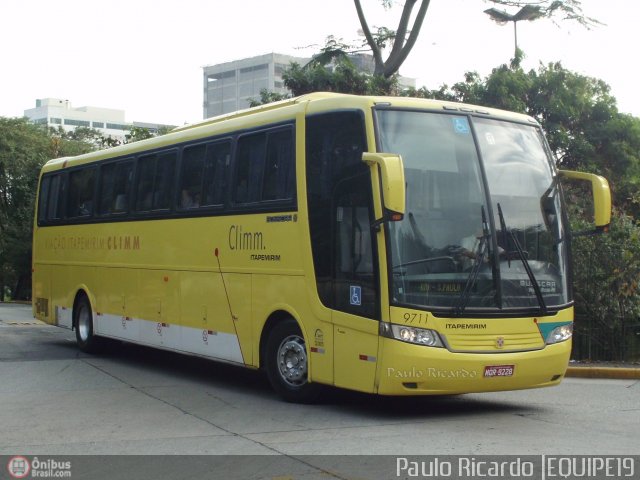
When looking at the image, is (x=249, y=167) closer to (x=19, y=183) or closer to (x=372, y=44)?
(x=372, y=44)

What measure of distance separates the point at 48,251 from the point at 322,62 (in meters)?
11.8

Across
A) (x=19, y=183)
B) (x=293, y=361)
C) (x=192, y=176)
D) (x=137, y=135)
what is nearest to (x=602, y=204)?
(x=293, y=361)

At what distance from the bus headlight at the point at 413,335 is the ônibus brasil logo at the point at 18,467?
3683 millimetres

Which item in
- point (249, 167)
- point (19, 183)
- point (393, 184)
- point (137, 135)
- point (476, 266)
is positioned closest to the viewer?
point (393, 184)

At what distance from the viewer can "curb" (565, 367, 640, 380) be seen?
13.9 m

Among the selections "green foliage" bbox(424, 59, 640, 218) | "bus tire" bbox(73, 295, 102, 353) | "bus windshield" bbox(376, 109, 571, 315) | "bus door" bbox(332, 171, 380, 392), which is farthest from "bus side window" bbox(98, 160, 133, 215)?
"green foliage" bbox(424, 59, 640, 218)

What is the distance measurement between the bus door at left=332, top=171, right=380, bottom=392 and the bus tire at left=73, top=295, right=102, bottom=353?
768 centimetres

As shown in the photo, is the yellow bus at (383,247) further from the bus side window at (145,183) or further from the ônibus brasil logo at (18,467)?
the ônibus brasil logo at (18,467)

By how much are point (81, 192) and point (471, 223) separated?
951cm

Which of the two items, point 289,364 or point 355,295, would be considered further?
point 289,364

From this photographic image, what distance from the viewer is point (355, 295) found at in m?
9.86

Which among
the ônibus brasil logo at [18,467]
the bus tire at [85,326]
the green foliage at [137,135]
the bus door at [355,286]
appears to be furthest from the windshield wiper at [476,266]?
the green foliage at [137,135]

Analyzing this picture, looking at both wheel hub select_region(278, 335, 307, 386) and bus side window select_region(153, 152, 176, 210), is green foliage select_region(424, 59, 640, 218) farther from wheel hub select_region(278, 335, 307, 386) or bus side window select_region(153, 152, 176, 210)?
wheel hub select_region(278, 335, 307, 386)

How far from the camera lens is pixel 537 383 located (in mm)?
10102
